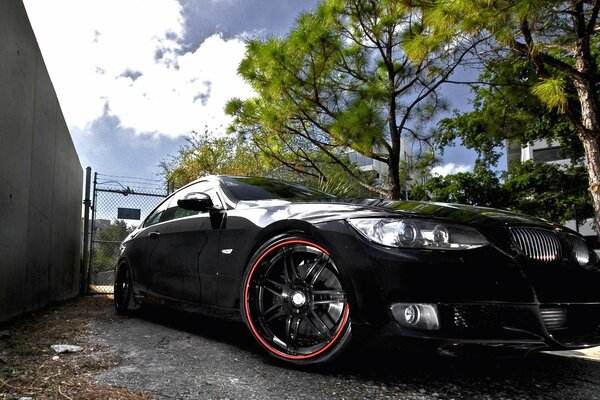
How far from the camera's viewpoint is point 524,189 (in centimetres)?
1927

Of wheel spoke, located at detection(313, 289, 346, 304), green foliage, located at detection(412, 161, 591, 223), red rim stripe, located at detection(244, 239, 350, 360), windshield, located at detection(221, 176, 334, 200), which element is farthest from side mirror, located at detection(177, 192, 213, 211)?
green foliage, located at detection(412, 161, 591, 223)

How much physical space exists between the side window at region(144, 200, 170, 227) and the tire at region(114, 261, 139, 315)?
0.53 metres

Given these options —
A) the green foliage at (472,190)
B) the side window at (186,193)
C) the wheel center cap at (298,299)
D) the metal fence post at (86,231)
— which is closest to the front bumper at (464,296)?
the wheel center cap at (298,299)

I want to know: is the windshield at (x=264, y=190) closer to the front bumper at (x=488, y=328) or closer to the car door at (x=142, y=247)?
the car door at (x=142, y=247)

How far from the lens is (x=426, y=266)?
202cm

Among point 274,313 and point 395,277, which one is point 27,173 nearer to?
point 274,313

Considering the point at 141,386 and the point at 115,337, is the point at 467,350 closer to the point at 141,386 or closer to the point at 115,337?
the point at 141,386

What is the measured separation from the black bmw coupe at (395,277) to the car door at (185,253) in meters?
0.03

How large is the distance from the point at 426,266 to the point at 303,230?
708 millimetres

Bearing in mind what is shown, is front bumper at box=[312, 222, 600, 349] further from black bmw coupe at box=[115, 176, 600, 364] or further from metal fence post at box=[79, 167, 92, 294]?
metal fence post at box=[79, 167, 92, 294]

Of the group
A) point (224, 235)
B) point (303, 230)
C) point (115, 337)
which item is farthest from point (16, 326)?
point (303, 230)

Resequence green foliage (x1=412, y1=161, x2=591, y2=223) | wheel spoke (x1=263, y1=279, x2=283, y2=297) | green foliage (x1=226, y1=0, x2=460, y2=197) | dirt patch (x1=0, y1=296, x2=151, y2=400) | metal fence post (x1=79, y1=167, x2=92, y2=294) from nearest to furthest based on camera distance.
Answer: dirt patch (x1=0, y1=296, x2=151, y2=400) → wheel spoke (x1=263, y1=279, x2=283, y2=297) → metal fence post (x1=79, y1=167, x2=92, y2=294) → green foliage (x1=226, y1=0, x2=460, y2=197) → green foliage (x1=412, y1=161, x2=591, y2=223)

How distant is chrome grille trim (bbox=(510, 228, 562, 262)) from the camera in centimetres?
221

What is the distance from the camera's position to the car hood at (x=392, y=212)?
7.40ft
